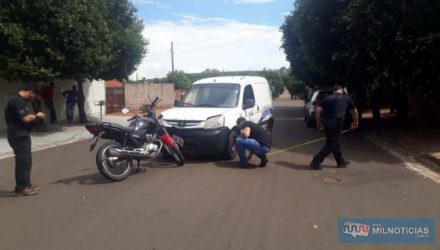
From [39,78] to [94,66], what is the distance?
2138 millimetres

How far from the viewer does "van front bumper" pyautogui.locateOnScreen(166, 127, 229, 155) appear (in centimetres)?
1020

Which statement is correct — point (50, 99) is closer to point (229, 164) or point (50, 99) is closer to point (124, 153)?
point (229, 164)

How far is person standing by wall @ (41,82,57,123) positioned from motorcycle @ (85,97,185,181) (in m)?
11.7

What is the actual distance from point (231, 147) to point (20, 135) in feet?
15.3

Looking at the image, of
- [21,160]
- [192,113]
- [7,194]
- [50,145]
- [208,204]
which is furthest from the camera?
[50,145]

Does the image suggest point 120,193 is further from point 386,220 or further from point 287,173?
point 386,220

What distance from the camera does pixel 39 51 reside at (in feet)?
52.4

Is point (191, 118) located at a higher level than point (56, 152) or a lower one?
higher

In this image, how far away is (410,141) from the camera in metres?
12.7

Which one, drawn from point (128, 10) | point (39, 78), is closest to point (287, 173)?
point (39, 78)

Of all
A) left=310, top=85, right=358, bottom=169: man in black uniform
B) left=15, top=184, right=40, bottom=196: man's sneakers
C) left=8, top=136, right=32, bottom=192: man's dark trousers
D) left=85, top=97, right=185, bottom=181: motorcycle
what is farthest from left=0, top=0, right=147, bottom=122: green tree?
left=310, top=85, right=358, bottom=169: man in black uniform

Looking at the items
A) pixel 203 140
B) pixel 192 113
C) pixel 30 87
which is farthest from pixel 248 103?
pixel 30 87

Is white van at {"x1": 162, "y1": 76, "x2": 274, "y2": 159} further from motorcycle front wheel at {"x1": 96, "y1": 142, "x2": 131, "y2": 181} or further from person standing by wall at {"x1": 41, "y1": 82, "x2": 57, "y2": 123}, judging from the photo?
person standing by wall at {"x1": 41, "y1": 82, "x2": 57, "y2": 123}

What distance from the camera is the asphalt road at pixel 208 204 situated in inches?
212
